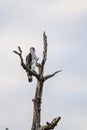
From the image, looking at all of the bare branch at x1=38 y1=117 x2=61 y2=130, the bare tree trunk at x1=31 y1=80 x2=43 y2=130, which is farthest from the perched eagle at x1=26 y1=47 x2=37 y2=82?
the bare branch at x1=38 y1=117 x2=61 y2=130

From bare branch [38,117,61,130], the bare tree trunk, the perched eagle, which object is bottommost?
bare branch [38,117,61,130]

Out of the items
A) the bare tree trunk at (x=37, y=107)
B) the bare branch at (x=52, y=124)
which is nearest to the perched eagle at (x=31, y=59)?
the bare tree trunk at (x=37, y=107)

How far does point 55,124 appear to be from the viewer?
18.4 metres

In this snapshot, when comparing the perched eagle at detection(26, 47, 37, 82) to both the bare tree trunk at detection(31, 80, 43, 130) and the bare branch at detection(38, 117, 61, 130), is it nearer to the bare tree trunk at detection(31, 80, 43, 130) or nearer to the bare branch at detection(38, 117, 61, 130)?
the bare tree trunk at detection(31, 80, 43, 130)

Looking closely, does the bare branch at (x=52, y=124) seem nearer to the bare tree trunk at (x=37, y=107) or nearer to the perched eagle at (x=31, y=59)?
the bare tree trunk at (x=37, y=107)

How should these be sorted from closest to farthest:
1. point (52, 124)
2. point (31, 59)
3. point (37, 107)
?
point (52, 124) < point (37, 107) < point (31, 59)

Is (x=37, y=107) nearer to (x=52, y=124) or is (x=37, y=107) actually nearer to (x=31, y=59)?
(x=31, y=59)

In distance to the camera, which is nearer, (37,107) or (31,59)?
(37,107)

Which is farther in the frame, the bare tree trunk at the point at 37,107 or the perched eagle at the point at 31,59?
the perched eagle at the point at 31,59

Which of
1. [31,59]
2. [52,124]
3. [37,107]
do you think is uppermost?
[31,59]

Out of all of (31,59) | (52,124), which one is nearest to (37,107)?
(31,59)

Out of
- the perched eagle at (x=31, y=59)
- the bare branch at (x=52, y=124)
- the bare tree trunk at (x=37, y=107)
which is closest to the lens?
the bare branch at (x=52, y=124)

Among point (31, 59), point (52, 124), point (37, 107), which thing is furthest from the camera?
point (31, 59)

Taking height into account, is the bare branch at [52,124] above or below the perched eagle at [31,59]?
below
